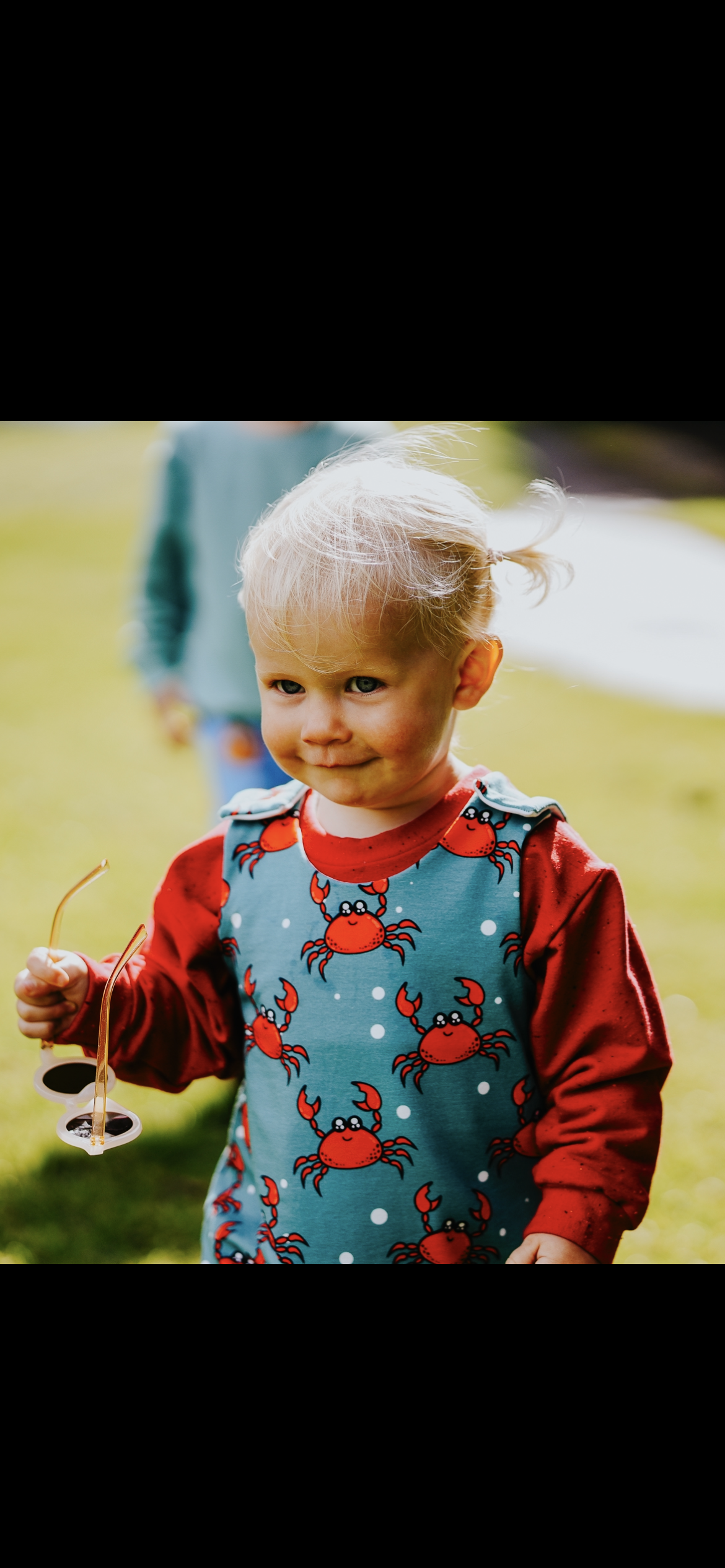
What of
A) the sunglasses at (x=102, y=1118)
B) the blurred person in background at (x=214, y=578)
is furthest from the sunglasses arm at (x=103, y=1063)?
the blurred person in background at (x=214, y=578)

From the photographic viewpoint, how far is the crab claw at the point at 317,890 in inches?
59.2

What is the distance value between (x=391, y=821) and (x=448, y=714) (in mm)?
160

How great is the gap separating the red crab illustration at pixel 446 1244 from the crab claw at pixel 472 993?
0.89 ft

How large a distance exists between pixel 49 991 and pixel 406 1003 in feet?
1.46

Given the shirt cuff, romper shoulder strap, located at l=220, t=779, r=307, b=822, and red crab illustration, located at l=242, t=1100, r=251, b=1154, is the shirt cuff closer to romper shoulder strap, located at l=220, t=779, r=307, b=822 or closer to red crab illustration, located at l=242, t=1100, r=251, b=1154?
red crab illustration, located at l=242, t=1100, r=251, b=1154

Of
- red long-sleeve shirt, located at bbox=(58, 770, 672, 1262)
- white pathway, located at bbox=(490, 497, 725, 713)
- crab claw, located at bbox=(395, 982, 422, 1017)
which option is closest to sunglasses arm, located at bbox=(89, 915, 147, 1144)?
red long-sleeve shirt, located at bbox=(58, 770, 672, 1262)

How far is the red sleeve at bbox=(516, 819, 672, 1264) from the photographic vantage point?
4.61 ft

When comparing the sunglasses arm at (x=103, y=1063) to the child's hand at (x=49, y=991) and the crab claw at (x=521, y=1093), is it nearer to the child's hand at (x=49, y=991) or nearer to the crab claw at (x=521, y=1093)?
the child's hand at (x=49, y=991)

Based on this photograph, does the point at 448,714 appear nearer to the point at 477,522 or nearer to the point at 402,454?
the point at 477,522

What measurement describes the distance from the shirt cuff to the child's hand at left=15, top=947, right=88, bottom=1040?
2.10 feet

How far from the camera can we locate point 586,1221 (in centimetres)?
140

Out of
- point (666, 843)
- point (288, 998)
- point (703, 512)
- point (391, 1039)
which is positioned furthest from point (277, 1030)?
point (703, 512)

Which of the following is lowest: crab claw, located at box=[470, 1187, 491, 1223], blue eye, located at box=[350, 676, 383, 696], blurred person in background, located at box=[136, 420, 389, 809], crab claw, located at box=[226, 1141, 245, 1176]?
crab claw, located at box=[470, 1187, 491, 1223]

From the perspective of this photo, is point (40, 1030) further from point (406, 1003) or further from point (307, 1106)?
point (406, 1003)
